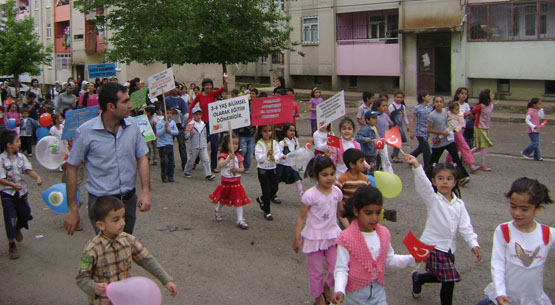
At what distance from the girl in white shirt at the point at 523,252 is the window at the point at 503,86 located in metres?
22.1

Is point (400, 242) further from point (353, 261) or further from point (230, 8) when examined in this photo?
point (230, 8)

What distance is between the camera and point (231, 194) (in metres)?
8.21

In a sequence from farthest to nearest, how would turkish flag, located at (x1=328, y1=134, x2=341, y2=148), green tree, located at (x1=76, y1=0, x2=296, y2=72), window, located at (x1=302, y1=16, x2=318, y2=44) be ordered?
1. window, located at (x1=302, y1=16, x2=318, y2=44)
2. green tree, located at (x1=76, y1=0, x2=296, y2=72)
3. turkish flag, located at (x1=328, y1=134, x2=341, y2=148)

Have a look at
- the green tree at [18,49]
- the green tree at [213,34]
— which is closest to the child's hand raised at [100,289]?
the green tree at [213,34]

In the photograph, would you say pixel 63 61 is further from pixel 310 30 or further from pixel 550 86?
pixel 550 86

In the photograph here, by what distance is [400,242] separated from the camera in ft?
23.6

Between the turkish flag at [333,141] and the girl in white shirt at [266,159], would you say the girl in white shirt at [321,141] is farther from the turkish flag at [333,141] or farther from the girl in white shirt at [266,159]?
the turkish flag at [333,141]

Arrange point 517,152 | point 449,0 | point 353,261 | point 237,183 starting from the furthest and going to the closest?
point 449,0 < point 517,152 < point 237,183 < point 353,261

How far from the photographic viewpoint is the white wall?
22.9 m

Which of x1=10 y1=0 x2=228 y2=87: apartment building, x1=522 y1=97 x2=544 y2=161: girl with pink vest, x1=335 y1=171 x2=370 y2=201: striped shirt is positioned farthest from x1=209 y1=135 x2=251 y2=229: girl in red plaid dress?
x1=10 y1=0 x2=228 y2=87: apartment building

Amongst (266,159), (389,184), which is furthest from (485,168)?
(389,184)

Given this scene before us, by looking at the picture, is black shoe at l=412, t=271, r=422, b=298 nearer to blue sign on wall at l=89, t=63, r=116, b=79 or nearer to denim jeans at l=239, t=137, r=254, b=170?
denim jeans at l=239, t=137, r=254, b=170

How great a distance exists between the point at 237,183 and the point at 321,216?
10.2 ft

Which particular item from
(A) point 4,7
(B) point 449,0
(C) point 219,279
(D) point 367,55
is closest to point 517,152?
(C) point 219,279
